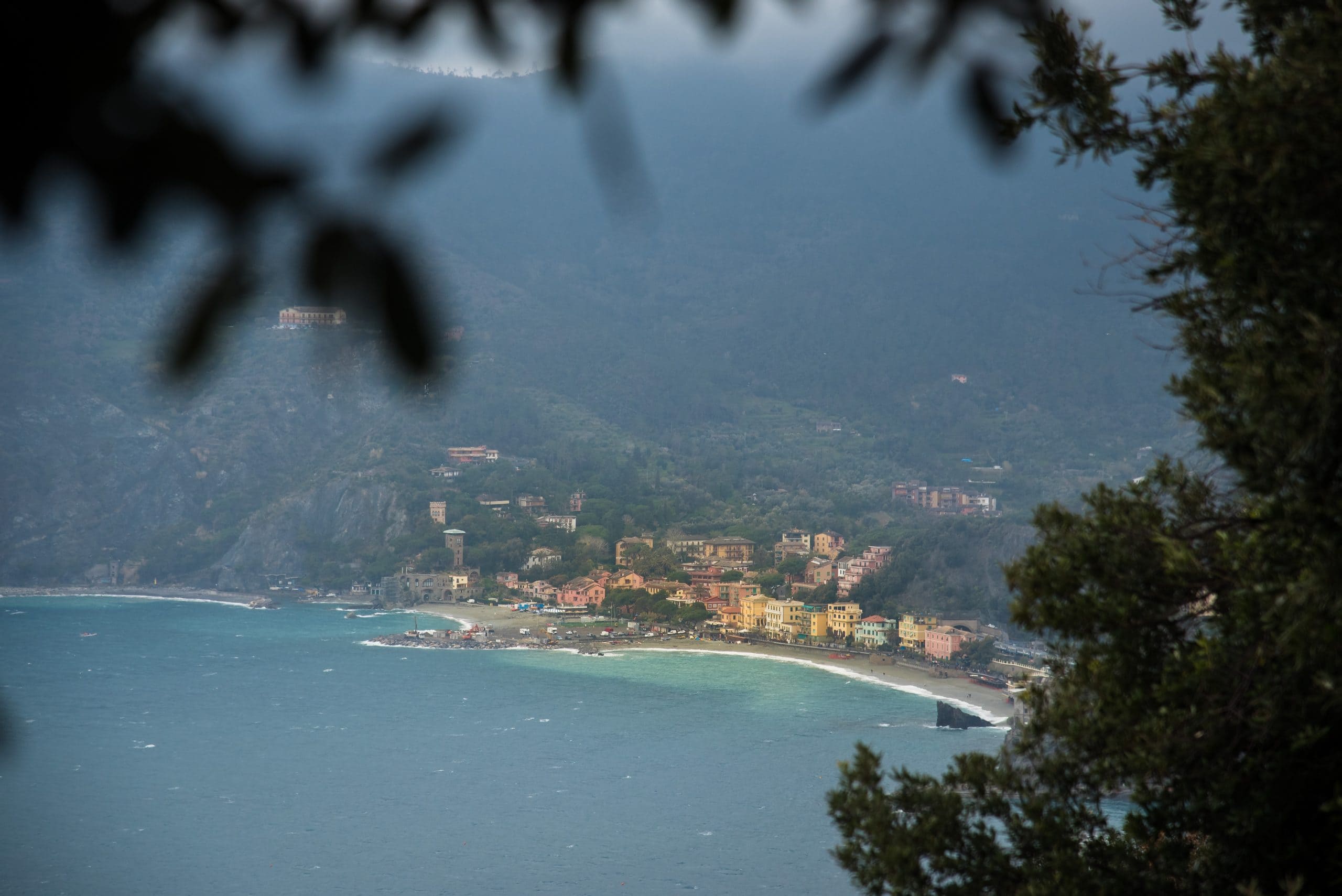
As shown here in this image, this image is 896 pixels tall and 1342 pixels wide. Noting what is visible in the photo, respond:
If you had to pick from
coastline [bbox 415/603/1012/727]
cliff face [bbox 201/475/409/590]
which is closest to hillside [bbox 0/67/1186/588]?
cliff face [bbox 201/475/409/590]

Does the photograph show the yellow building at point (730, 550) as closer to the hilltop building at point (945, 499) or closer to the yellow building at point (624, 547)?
the yellow building at point (624, 547)

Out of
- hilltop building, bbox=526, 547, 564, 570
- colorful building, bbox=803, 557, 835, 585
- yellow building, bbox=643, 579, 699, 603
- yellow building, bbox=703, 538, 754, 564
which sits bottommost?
yellow building, bbox=643, 579, 699, 603

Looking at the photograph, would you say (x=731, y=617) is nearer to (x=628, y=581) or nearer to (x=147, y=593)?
(x=628, y=581)

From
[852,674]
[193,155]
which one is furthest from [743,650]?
[193,155]

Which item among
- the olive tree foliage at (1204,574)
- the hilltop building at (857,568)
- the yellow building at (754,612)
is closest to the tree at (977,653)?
the hilltop building at (857,568)

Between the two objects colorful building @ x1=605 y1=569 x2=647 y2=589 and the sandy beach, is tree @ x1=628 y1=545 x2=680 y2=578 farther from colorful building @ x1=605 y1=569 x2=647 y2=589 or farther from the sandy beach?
the sandy beach

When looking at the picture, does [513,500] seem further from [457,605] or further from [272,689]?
[272,689]

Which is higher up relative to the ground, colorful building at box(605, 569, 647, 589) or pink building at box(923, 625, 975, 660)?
colorful building at box(605, 569, 647, 589)
